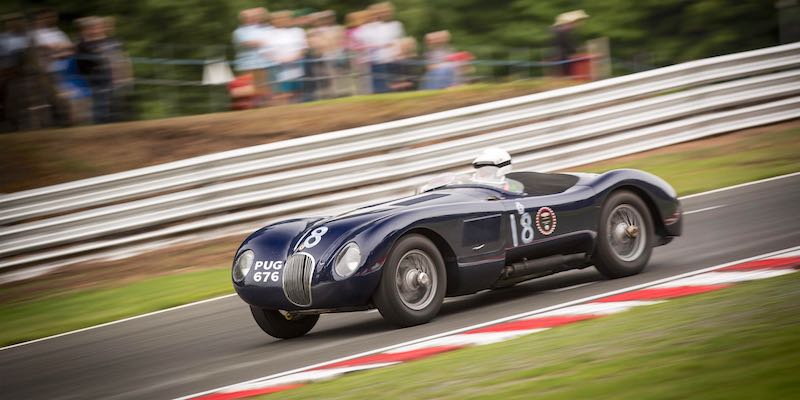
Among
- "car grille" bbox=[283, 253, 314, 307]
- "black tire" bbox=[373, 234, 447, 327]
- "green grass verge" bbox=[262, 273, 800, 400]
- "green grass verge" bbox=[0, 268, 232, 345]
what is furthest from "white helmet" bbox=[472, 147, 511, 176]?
"green grass verge" bbox=[0, 268, 232, 345]

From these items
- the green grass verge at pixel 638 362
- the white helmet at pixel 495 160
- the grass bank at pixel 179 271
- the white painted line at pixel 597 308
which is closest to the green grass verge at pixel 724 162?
the grass bank at pixel 179 271

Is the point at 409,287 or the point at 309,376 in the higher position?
the point at 409,287

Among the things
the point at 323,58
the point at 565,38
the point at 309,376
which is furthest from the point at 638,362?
the point at 565,38

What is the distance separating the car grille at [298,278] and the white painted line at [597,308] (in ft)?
4.81

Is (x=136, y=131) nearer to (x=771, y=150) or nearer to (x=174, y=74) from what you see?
(x=174, y=74)

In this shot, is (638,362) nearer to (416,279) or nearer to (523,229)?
(416,279)

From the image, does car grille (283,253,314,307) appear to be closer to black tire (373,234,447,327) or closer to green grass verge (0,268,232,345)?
black tire (373,234,447,327)

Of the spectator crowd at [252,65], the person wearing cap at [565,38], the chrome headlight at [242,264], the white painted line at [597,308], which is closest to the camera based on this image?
the white painted line at [597,308]

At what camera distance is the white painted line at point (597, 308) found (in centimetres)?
701

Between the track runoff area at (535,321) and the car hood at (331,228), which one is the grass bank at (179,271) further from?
the track runoff area at (535,321)

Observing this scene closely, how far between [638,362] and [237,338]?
3574 millimetres

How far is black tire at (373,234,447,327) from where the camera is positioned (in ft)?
23.5

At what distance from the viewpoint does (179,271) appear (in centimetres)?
1195

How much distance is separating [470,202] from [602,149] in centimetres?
751
